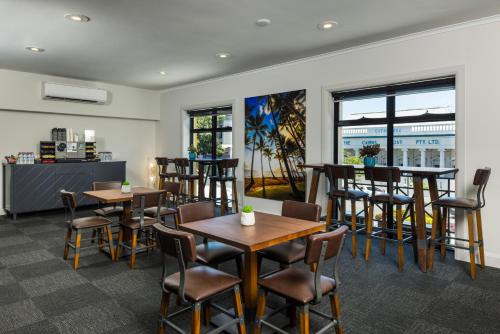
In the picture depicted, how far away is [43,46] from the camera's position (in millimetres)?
4855

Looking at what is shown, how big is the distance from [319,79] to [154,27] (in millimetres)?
2569

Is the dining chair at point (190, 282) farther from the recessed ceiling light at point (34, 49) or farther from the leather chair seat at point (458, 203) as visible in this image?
the recessed ceiling light at point (34, 49)

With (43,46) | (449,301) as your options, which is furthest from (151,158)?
(449,301)

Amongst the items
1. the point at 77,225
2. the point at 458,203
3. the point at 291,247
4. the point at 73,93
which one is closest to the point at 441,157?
the point at 458,203

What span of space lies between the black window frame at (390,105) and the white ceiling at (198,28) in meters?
0.68

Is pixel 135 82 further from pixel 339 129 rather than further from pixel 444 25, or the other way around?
pixel 444 25

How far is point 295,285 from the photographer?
214 cm

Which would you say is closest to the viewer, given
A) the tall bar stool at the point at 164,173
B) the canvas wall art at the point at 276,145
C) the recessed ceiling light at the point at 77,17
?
the recessed ceiling light at the point at 77,17

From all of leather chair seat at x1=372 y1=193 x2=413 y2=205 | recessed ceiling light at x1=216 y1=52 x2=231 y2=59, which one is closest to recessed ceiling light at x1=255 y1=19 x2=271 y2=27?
recessed ceiling light at x1=216 y1=52 x2=231 y2=59

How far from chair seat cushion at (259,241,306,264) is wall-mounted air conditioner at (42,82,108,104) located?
5.85 m

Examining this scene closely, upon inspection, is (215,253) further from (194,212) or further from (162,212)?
(162,212)

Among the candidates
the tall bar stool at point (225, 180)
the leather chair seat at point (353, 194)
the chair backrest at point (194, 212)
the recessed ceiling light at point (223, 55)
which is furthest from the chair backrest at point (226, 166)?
the chair backrest at point (194, 212)

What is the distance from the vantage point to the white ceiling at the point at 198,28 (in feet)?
11.4

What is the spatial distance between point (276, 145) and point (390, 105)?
197 cm
